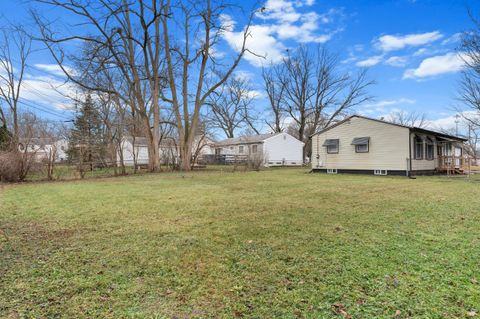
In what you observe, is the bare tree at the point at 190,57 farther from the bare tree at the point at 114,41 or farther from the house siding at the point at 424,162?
the house siding at the point at 424,162

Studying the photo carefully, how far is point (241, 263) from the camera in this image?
9.58 ft

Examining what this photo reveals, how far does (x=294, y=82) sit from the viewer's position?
99.5ft

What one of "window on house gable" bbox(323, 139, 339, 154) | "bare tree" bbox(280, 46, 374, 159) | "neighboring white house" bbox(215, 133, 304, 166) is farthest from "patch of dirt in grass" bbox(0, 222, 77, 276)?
"bare tree" bbox(280, 46, 374, 159)

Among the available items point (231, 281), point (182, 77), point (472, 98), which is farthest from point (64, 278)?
point (472, 98)

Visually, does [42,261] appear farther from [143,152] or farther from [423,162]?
[143,152]

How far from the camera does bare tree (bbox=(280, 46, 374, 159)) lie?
29.1m

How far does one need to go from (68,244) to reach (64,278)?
3.70 ft

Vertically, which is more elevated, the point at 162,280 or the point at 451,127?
the point at 451,127

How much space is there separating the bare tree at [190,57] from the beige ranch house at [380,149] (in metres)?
8.83

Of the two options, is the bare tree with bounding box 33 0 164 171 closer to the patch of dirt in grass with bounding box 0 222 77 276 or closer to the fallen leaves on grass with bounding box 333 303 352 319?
the patch of dirt in grass with bounding box 0 222 77 276

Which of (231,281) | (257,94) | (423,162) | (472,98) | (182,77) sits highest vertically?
(257,94)

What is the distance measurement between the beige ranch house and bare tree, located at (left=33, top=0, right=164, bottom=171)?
11458 mm

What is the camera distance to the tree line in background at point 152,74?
595 inches

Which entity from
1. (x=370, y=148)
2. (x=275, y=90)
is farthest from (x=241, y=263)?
(x=275, y=90)
